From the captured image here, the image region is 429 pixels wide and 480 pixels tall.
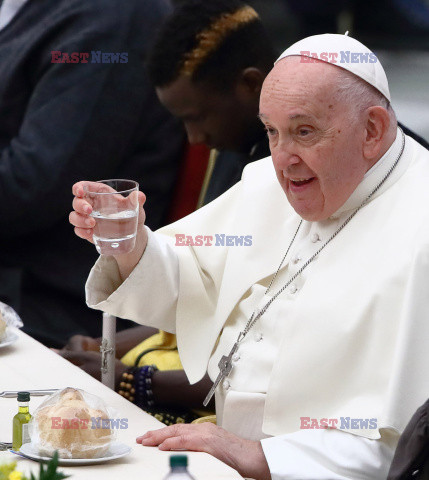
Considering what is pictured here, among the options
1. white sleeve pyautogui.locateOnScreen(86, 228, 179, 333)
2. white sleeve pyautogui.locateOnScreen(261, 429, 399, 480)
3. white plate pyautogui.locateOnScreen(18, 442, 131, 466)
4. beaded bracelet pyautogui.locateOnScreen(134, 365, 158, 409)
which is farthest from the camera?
beaded bracelet pyautogui.locateOnScreen(134, 365, 158, 409)

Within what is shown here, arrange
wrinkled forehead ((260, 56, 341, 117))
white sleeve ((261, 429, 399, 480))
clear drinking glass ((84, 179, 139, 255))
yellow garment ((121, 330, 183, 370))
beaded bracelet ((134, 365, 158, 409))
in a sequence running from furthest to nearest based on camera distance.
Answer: yellow garment ((121, 330, 183, 370))
beaded bracelet ((134, 365, 158, 409))
wrinkled forehead ((260, 56, 341, 117))
clear drinking glass ((84, 179, 139, 255))
white sleeve ((261, 429, 399, 480))

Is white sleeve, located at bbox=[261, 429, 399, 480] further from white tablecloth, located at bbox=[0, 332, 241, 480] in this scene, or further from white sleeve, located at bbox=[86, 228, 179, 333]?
white sleeve, located at bbox=[86, 228, 179, 333]

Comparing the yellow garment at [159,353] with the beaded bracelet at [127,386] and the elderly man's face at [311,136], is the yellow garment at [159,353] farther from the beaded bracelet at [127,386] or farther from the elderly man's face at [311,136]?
the elderly man's face at [311,136]

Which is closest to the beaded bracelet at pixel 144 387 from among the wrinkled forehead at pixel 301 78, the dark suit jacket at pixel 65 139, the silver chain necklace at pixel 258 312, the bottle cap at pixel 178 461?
the silver chain necklace at pixel 258 312

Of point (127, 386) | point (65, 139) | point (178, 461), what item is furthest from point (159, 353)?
point (178, 461)

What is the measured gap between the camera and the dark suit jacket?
511cm

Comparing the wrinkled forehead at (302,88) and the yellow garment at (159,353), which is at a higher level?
the wrinkled forehead at (302,88)

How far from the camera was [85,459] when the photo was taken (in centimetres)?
246

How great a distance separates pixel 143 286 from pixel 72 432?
36.5 inches

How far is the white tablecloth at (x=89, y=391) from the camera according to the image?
2.45 metres

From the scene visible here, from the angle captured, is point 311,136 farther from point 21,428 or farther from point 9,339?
point 9,339

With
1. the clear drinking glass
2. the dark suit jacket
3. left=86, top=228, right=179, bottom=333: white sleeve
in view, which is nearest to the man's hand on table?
the clear drinking glass

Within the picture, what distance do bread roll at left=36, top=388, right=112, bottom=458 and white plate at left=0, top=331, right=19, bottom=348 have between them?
1017mm

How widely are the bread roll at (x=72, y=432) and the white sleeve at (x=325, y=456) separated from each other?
18.1 inches
